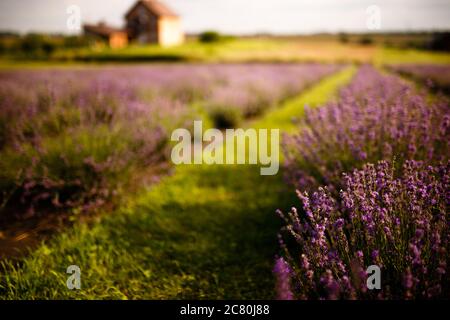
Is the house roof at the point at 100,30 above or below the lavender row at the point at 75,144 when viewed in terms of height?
above

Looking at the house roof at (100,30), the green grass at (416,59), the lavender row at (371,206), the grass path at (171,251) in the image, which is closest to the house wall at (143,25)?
the house roof at (100,30)

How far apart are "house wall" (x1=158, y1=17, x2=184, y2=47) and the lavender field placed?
29.0 metres

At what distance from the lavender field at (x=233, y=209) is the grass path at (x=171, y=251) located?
0.04 ft

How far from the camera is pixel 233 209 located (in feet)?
10.3

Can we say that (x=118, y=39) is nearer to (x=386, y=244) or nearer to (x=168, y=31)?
(x=168, y=31)

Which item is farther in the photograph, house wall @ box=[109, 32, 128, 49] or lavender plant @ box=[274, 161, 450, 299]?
house wall @ box=[109, 32, 128, 49]

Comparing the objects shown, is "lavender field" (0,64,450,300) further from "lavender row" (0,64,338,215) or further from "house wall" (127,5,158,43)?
"house wall" (127,5,158,43)

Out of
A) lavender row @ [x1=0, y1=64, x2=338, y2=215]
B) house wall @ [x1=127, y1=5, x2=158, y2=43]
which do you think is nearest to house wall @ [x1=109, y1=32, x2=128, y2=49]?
house wall @ [x1=127, y1=5, x2=158, y2=43]

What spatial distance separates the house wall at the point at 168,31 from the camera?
30944 mm

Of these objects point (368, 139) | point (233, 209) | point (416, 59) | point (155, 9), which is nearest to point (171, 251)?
point (233, 209)

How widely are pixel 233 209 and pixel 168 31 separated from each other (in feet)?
106

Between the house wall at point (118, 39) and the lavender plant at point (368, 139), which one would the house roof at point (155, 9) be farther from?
the lavender plant at point (368, 139)

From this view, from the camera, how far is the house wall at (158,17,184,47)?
30944mm
